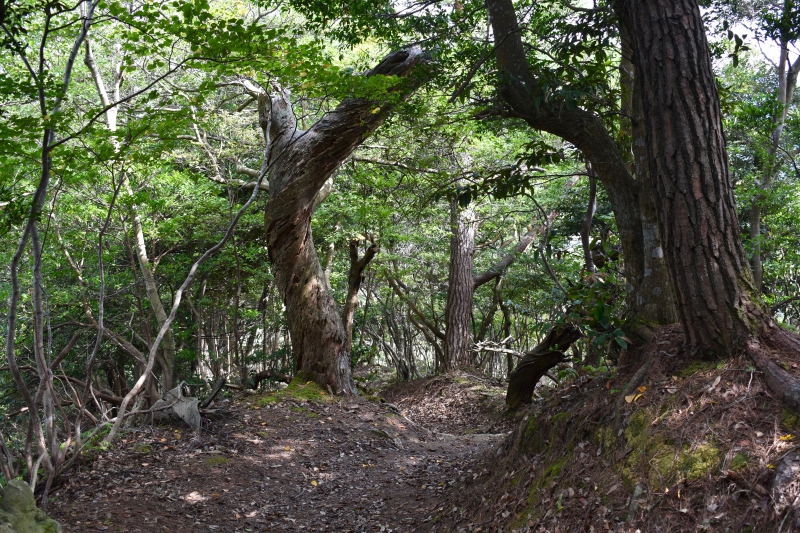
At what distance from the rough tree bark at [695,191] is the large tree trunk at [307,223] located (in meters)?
4.90

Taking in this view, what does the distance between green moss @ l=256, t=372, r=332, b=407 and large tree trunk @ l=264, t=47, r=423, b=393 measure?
15cm

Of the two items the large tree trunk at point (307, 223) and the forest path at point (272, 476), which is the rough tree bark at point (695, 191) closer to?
the forest path at point (272, 476)

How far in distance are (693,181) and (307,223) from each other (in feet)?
21.5

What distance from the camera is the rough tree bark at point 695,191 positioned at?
11.5 ft

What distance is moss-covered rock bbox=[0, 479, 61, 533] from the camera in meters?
3.26

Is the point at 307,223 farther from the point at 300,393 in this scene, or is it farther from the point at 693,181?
the point at 693,181

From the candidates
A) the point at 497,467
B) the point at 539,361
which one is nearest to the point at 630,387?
the point at 497,467

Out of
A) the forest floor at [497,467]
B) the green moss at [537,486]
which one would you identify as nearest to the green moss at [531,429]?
the forest floor at [497,467]

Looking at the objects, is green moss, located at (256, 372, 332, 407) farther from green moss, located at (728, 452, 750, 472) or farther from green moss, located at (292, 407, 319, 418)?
green moss, located at (728, 452, 750, 472)

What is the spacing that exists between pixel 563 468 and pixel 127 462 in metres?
4.34

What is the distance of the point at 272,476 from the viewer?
6.32 meters

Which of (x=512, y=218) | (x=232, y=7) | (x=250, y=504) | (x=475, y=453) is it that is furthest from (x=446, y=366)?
(x=232, y=7)

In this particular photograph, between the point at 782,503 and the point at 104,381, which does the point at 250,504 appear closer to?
the point at 782,503

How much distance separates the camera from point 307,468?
6.73 m
